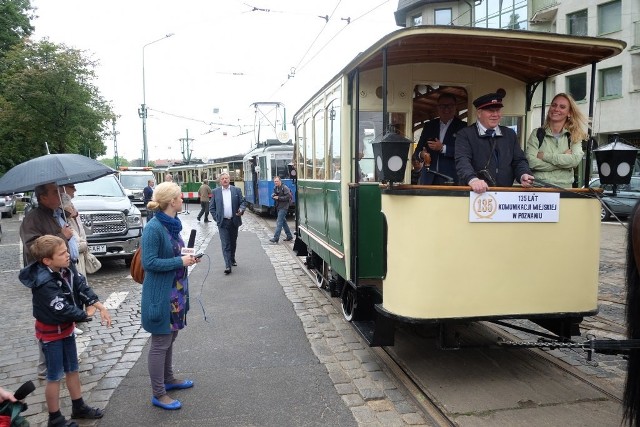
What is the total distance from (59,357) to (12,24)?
107 feet

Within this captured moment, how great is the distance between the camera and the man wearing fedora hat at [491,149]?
4.43 metres

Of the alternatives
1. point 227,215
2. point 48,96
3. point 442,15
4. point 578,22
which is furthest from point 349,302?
point 442,15

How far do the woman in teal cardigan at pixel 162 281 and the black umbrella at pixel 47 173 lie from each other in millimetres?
976

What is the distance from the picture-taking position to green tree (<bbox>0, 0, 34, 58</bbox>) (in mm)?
28773

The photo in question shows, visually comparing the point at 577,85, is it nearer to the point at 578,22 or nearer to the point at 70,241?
the point at 578,22

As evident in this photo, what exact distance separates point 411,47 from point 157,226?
111 inches

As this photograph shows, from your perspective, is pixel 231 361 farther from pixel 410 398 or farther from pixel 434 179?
pixel 434 179

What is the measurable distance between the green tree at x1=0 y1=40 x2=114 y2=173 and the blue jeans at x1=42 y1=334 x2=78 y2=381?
873 inches

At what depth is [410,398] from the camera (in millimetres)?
4223

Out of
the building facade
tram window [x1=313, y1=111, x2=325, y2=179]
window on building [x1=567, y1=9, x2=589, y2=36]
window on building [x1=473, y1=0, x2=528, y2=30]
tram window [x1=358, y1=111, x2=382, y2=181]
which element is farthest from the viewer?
window on building [x1=473, y1=0, x2=528, y2=30]

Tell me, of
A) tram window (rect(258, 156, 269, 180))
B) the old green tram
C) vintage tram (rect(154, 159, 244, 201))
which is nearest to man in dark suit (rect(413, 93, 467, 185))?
the old green tram

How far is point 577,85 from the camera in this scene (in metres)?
28.0

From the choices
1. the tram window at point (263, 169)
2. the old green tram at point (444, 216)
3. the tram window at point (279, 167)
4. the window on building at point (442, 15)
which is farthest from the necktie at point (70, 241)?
the window on building at point (442, 15)

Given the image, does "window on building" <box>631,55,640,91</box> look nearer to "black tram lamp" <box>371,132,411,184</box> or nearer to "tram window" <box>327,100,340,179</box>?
"tram window" <box>327,100,340,179</box>
